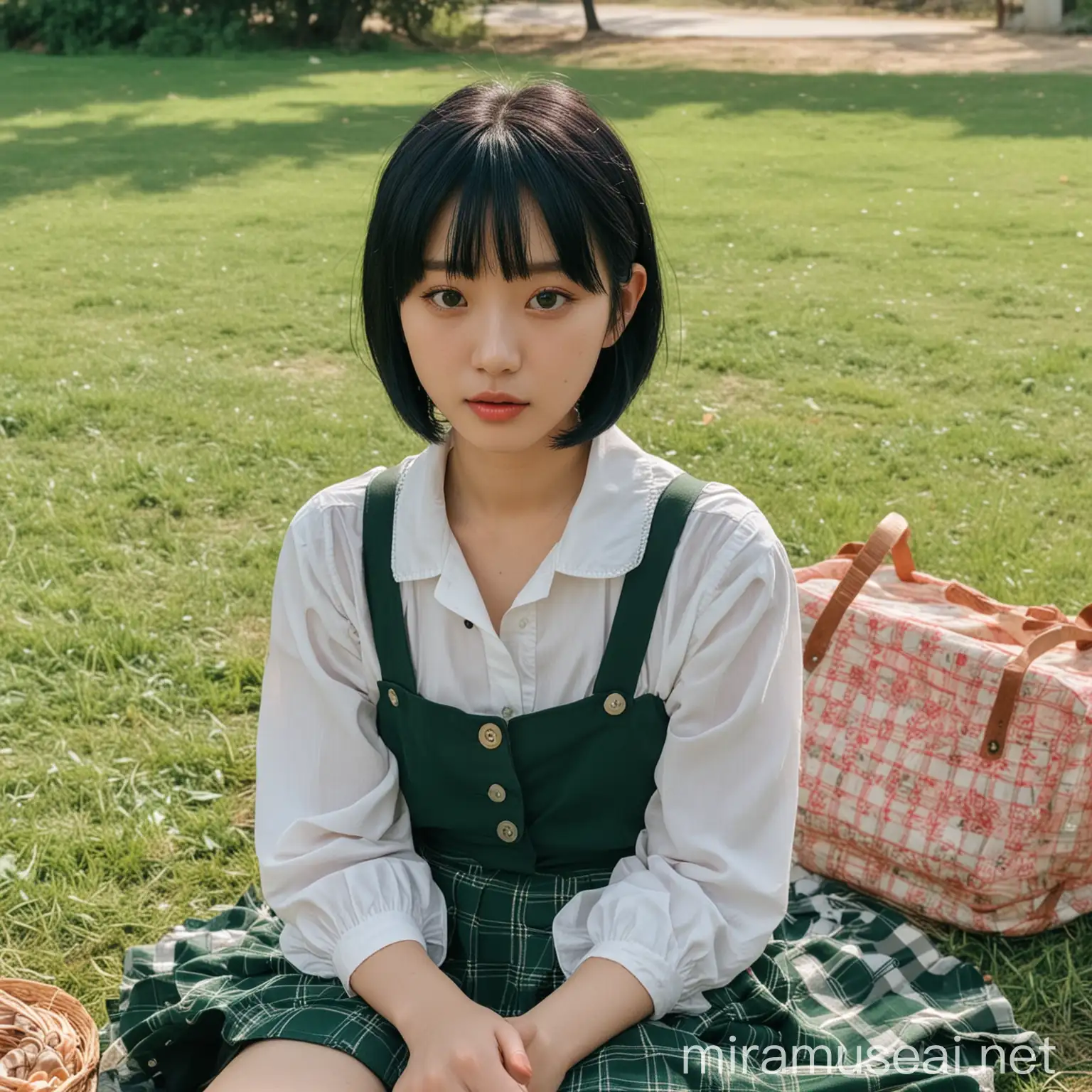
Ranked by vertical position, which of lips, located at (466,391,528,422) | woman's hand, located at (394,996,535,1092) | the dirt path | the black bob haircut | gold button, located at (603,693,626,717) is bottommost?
woman's hand, located at (394,996,535,1092)

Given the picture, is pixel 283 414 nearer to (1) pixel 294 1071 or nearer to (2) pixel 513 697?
(2) pixel 513 697

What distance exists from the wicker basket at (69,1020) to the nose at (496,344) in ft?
3.57

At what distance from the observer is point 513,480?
2.02 metres

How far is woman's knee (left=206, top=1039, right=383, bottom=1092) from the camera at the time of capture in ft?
5.58

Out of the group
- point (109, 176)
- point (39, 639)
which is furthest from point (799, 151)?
point (39, 639)

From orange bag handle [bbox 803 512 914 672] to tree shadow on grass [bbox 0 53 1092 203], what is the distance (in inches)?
305

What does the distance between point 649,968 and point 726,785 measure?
27 cm

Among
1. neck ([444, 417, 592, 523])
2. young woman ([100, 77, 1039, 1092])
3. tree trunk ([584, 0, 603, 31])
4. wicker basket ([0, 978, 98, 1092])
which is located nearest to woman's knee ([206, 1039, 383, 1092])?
young woman ([100, 77, 1039, 1092])

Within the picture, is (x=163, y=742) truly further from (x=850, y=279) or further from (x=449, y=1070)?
(x=850, y=279)

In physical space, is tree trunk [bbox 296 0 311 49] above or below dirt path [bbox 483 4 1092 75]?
above

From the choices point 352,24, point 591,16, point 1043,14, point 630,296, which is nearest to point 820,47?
point 1043,14

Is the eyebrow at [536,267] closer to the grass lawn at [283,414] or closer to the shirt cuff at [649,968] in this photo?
the shirt cuff at [649,968]

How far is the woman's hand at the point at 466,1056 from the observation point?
164 centimetres

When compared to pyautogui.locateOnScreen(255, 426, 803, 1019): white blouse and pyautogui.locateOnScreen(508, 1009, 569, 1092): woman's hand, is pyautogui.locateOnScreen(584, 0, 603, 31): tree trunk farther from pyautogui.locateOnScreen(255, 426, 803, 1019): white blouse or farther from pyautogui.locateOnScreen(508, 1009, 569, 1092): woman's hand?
pyautogui.locateOnScreen(508, 1009, 569, 1092): woman's hand
